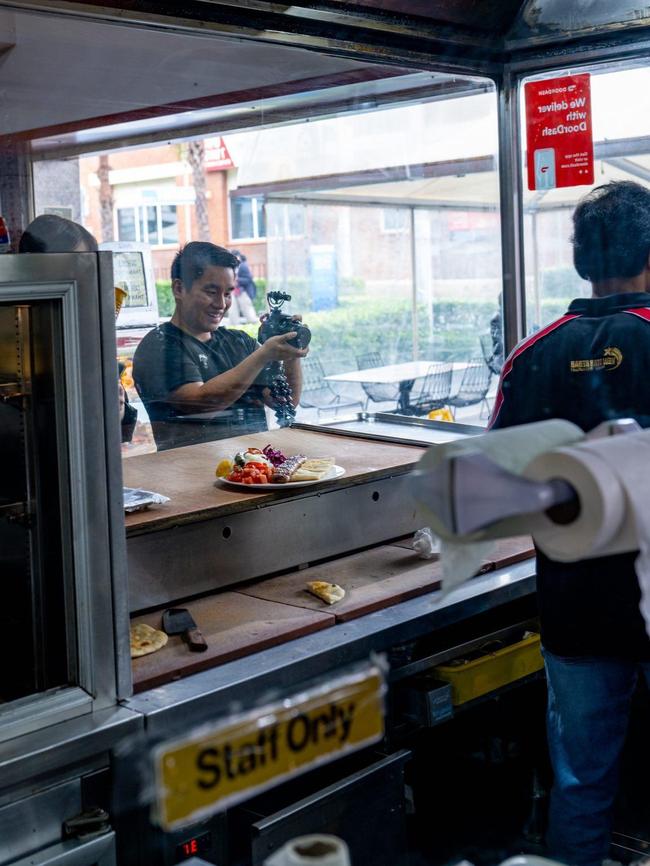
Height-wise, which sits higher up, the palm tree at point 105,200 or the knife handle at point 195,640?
the palm tree at point 105,200

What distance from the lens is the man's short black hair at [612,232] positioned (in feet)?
6.48

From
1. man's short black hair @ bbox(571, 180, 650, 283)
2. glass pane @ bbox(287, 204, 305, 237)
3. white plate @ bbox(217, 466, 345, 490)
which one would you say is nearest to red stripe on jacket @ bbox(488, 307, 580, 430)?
man's short black hair @ bbox(571, 180, 650, 283)

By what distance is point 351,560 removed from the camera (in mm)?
2418

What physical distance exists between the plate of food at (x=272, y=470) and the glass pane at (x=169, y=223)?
1.99 ft

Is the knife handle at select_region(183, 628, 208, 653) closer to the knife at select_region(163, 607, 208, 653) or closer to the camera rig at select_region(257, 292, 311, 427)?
the knife at select_region(163, 607, 208, 653)

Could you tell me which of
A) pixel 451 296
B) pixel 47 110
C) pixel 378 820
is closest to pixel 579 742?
pixel 378 820

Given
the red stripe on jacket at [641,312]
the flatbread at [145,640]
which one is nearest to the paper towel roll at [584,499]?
the red stripe on jacket at [641,312]

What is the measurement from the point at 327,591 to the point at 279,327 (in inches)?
34.1

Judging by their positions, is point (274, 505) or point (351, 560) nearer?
point (274, 505)

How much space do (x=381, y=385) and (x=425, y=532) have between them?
4.47 feet

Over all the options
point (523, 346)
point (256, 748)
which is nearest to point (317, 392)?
point (523, 346)

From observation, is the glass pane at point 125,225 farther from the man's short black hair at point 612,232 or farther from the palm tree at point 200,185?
the man's short black hair at point 612,232

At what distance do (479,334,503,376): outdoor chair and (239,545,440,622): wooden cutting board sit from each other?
3.67ft

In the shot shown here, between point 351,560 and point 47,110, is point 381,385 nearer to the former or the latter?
point 351,560
